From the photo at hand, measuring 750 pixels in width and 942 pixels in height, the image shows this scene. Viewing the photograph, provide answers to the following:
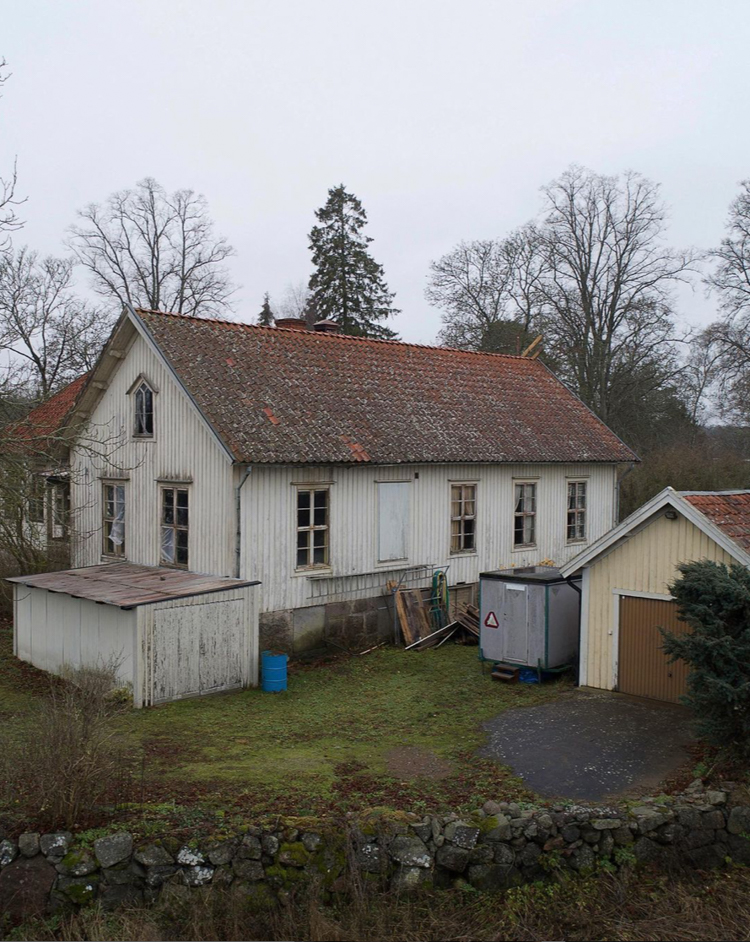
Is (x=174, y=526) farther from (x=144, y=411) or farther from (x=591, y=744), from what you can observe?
(x=591, y=744)

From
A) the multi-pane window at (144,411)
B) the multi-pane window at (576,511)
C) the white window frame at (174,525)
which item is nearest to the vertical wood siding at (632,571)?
the white window frame at (174,525)

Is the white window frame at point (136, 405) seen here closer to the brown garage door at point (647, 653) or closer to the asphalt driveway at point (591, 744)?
the asphalt driveway at point (591, 744)

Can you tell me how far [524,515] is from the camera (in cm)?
2181

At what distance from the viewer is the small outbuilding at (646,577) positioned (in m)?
13.1

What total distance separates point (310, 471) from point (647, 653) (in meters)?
7.29

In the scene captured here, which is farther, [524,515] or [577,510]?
[577,510]

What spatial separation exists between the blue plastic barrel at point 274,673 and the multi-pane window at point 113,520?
560 centimetres

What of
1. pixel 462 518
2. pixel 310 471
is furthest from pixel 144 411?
pixel 462 518

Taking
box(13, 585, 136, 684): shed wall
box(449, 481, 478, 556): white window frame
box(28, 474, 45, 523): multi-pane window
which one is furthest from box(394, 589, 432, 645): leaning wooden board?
box(28, 474, 45, 523): multi-pane window

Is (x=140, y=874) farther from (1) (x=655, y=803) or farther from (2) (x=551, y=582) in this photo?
(2) (x=551, y=582)

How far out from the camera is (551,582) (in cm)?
1523

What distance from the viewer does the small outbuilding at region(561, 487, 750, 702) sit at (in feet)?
43.0

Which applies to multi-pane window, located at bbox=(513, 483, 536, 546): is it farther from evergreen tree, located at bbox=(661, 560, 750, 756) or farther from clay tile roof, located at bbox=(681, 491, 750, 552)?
evergreen tree, located at bbox=(661, 560, 750, 756)

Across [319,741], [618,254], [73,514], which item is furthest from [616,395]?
[319,741]
